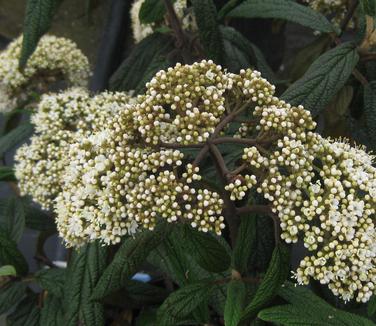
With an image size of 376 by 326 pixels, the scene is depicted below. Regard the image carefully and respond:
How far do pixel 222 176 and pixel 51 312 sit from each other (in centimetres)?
56

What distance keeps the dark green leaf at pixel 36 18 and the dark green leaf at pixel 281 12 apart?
1.19ft

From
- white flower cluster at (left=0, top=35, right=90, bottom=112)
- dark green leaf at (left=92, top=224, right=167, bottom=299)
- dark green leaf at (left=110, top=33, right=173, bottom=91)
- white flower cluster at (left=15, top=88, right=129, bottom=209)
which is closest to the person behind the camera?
dark green leaf at (left=92, top=224, right=167, bottom=299)

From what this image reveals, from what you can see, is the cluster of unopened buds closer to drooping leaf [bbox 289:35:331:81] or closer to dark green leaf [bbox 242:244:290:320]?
dark green leaf [bbox 242:244:290:320]

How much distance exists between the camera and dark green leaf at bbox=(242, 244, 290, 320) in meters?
0.83

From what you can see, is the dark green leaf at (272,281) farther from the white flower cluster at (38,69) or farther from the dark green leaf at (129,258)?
the white flower cluster at (38,69)

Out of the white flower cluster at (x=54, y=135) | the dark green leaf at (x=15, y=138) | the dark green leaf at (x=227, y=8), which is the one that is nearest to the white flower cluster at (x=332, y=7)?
the dark green leaf at (x=227, y=8)

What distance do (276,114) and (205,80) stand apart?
117 millimetres

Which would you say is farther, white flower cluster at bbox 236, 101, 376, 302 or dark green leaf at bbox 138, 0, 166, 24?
dark green leaf at bbox 138, 0, 166, 24

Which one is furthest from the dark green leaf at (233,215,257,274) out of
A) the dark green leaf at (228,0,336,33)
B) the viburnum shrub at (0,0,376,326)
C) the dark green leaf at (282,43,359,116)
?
the dark green leaf at (228,0,336,33)

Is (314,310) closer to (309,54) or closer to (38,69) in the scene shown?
(309,54)

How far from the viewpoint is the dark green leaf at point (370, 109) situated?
1120 mm

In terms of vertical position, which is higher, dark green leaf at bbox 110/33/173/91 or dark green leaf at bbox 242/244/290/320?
dark green leaf at bbox 110/33/173/91

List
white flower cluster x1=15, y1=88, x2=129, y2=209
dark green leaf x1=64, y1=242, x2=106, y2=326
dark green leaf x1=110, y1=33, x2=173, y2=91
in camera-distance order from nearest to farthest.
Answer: dark green leaf x1=64, y1=242, x2=106, y2=326
white flower cluster x1=15, y1=88, x2=129, y2=209
dark green leaf x1=110, y1=33, x2=173, y2=91

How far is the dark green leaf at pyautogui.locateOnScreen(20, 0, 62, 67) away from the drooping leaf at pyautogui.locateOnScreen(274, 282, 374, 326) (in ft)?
2.20
